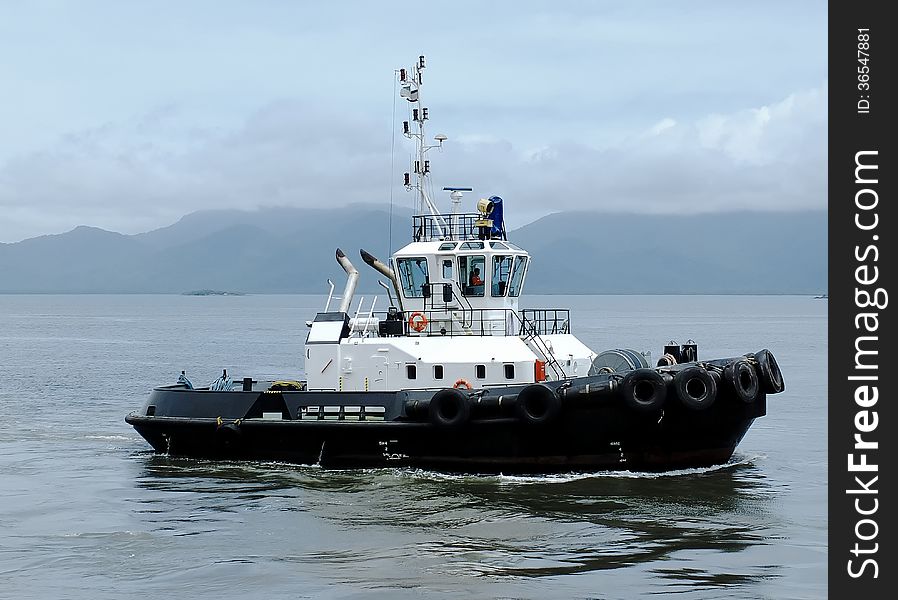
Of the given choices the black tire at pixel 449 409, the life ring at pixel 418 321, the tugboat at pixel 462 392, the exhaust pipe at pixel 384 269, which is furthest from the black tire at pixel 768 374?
the exhaust pipe at pixel 384 269

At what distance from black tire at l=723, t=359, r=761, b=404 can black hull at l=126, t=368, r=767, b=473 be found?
0.16m

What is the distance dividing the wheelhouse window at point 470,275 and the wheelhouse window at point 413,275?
619 millimetres

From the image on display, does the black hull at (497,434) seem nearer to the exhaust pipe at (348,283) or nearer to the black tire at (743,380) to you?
the black tire at (743,380)

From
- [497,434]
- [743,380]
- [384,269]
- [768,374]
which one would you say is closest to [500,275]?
[384,269]

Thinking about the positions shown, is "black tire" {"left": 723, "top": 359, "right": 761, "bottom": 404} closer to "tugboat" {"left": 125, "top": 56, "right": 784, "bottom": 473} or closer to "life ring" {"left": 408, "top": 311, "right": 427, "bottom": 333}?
"tugboat" {"left": 125, "top": 56, "right": 784, "bottom": 473}

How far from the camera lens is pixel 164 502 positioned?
1706 centimetres

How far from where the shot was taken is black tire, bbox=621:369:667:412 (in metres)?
16.8

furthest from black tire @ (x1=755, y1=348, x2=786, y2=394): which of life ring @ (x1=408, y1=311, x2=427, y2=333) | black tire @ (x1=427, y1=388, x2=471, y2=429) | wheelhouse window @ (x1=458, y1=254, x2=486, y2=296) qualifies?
life ring @ (x1=408, y1=311, x2=427, y2=333)

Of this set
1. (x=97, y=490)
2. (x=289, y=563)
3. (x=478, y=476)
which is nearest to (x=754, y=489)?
(x=478, y=476)

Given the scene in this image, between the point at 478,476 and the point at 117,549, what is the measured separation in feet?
19.0

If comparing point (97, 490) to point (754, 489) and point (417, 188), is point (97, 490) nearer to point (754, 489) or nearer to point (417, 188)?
point (417, 188)

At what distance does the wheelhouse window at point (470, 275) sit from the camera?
1961 cm

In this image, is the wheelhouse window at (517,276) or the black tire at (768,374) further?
the wheelhouse window at (517,276)
